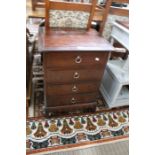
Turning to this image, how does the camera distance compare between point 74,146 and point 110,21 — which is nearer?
point 74,146

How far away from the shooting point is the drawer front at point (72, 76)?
4.06ft

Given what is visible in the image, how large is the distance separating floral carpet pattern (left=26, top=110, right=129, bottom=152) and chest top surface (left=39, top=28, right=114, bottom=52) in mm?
773

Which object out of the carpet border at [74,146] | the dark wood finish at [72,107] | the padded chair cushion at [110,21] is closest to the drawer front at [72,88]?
the dark wood finish at [72,107]

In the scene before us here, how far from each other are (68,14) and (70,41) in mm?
300

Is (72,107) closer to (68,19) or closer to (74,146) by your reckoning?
(74,146)

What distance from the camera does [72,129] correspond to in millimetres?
1455

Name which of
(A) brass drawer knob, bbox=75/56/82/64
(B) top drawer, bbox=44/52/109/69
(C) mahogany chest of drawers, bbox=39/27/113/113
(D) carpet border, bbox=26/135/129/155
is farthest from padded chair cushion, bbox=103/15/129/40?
(D) carpet border, bbox=26/135/129/155

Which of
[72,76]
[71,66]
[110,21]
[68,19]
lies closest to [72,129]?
[72,76]

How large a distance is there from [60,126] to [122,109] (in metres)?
0.79

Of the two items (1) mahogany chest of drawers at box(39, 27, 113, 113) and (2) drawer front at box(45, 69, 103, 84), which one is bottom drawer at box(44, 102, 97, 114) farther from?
(2) drawer front at box(45, 69, 103, 84)
